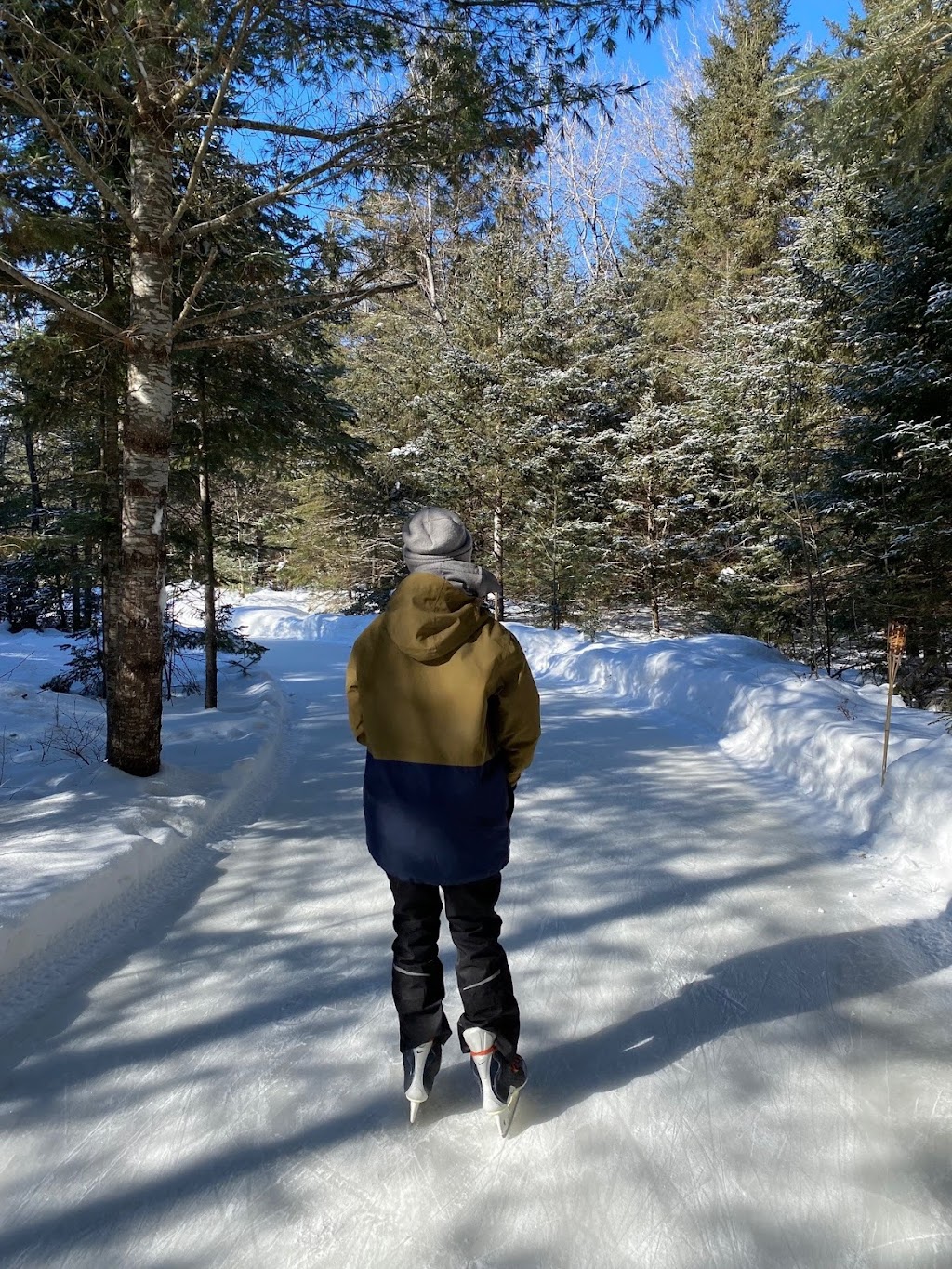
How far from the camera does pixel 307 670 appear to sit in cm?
1421

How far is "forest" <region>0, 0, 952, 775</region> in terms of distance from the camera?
4.69 metres

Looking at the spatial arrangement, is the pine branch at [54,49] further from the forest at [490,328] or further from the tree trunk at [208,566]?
the tree trunk at [208,566]

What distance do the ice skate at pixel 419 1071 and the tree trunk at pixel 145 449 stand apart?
3.66 meters

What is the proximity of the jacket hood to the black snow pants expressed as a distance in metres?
0.72

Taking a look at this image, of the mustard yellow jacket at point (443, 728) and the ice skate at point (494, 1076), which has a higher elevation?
the mustard yellow jacket at point (443, 728)

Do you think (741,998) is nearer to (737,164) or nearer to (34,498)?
(34,498)

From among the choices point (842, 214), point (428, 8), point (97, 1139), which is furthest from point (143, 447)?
point (842, 214)

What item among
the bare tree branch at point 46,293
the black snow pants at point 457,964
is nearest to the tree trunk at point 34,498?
the bare tree branch at point 46,293

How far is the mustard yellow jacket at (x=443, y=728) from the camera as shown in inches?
78.8

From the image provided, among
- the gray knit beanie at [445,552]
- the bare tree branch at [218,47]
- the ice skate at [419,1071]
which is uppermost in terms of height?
the bare tree branch at [218,47]

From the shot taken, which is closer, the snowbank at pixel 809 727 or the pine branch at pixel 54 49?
the pine branch at pixel 54 49

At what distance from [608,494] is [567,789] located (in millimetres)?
15057

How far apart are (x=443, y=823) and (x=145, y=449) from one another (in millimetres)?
4119

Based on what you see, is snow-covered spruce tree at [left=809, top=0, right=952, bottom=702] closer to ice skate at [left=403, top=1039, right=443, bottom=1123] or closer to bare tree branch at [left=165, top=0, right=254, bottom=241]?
bare tree branch at [left=165, top=0, right=254, bottom=241]
